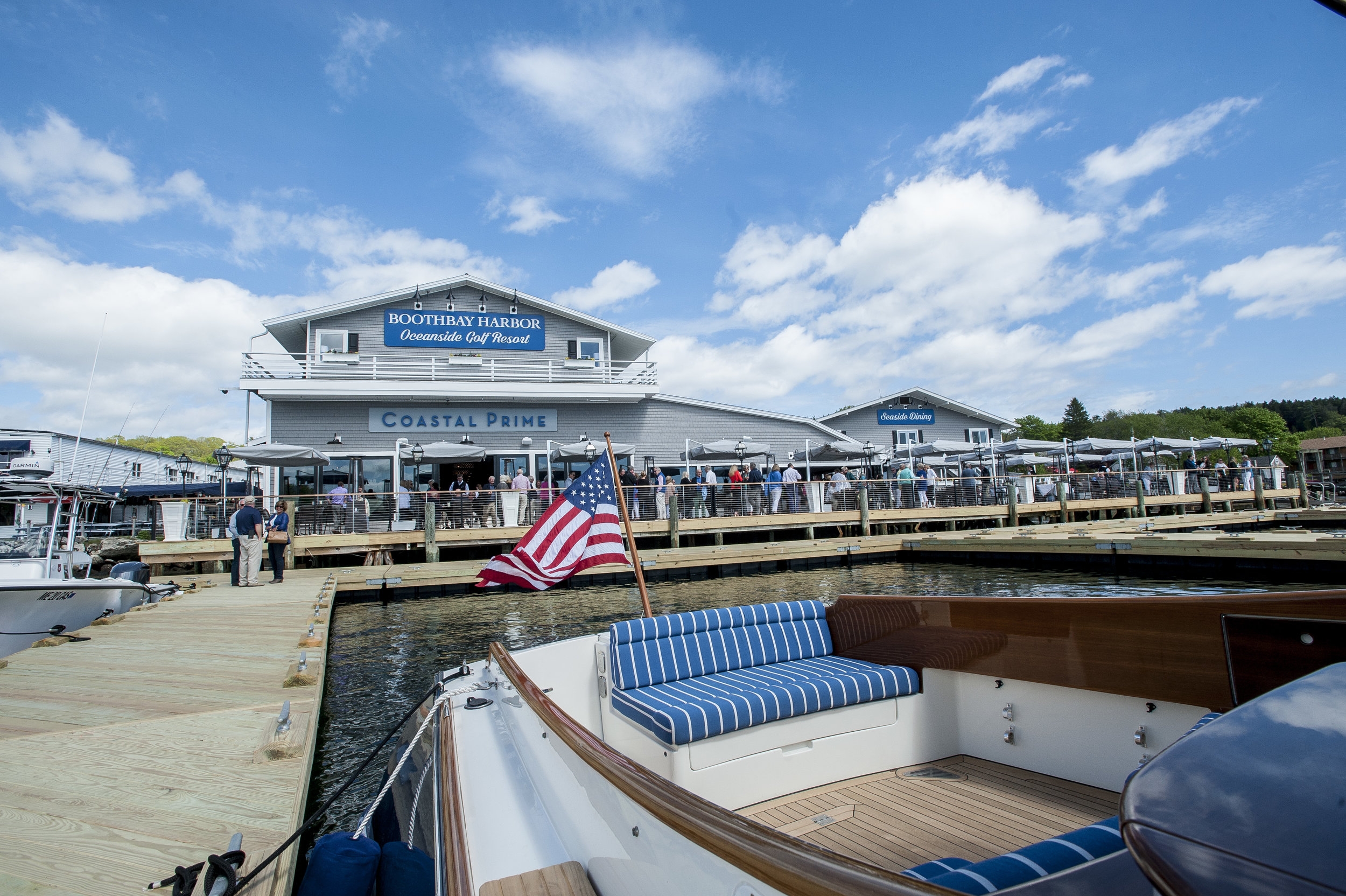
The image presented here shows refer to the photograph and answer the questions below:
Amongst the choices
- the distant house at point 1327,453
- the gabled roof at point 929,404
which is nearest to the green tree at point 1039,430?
the distant house at point 1327,453

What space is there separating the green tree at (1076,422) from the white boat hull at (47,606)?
100716mm

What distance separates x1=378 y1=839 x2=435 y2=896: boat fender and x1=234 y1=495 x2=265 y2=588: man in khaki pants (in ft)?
36.3

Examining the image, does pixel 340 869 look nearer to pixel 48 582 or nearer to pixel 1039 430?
pixel 48 582

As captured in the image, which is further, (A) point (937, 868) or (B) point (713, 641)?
(B) point (713, 641)

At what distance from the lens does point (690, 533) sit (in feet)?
56.1

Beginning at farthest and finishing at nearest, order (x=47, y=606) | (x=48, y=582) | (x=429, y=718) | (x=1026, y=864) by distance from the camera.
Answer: (x=47, y=606)
(x=48, y=582)
(x=429, y=718)
(x=1026, y=864)

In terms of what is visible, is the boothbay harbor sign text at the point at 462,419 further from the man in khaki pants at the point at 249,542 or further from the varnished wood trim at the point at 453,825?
the varnished wood trim at the point at 453,825

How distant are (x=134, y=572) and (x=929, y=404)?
91.2 ft

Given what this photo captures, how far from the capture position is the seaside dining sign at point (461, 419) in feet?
66.2

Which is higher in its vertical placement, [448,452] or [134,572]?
[448,452]

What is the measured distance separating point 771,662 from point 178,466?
4563 centimetres

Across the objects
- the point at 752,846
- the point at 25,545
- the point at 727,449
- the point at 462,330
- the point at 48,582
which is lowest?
the point at 752,846

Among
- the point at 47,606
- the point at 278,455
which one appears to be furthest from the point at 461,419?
the point at 47,606

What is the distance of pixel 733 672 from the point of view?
161 inches
